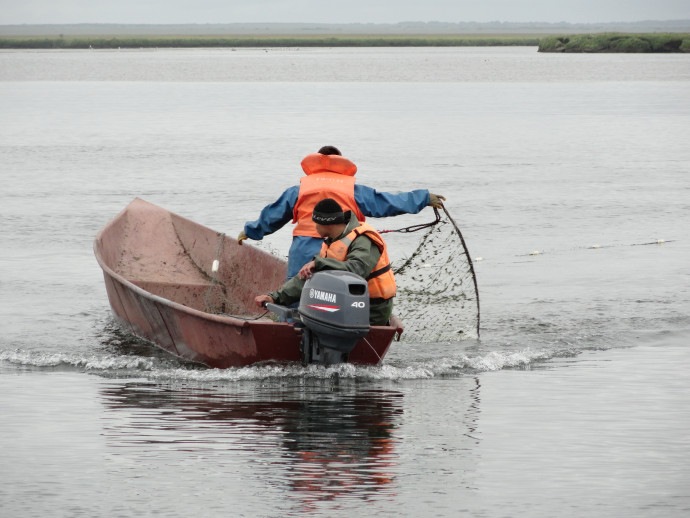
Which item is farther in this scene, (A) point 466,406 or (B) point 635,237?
(B) point 635,237

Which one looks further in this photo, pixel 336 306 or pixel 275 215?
pixel 275 215

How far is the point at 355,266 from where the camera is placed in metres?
9.21

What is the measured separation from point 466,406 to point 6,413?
3.00 metres

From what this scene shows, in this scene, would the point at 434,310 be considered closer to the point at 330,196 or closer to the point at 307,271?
the point at 330,196

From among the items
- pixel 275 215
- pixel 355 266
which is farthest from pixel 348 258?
pixel 275 215

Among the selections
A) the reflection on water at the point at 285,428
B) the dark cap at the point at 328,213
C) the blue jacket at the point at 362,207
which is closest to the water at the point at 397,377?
the reflection on water at the point at 285,428

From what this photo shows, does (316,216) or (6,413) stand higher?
(316,216)

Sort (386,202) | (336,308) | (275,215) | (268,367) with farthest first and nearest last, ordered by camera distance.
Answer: (275,215) < (386,202) < (268,367) < (336,308)

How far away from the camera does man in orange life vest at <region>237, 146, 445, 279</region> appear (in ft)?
32.8

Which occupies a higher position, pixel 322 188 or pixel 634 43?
pixel 634 43

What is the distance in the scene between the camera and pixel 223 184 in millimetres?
24562

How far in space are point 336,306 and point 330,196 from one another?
136 cm

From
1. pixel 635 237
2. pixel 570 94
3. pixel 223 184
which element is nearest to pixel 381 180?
pixel 223 184

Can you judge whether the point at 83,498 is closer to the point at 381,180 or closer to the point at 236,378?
the point at 236,378
